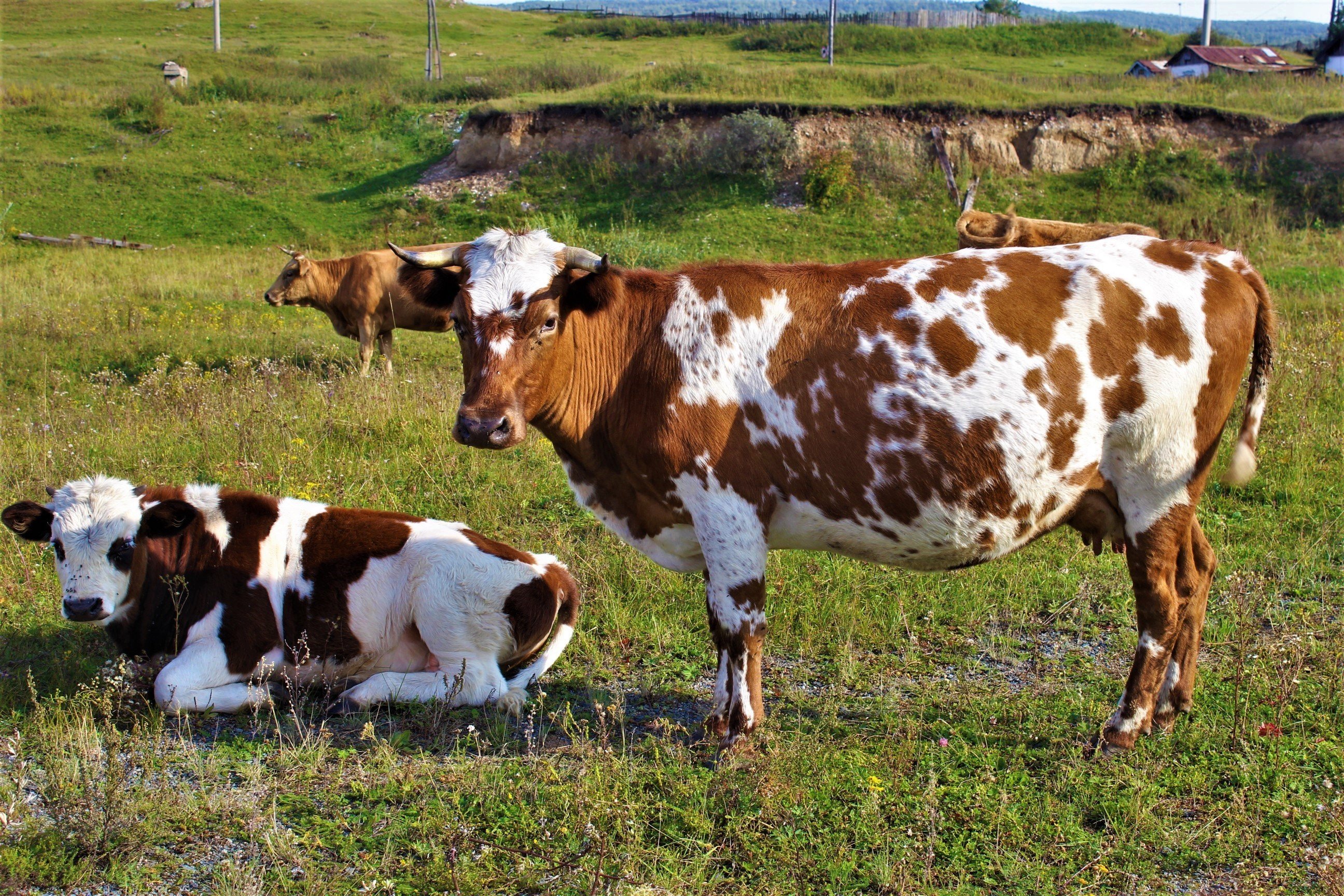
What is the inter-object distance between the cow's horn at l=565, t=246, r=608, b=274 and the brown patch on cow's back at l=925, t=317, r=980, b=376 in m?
1.60

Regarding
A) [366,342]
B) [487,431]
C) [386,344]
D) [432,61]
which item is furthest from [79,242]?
[432,61]

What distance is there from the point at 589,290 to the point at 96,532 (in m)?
2.87

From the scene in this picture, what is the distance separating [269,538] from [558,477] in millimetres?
3159

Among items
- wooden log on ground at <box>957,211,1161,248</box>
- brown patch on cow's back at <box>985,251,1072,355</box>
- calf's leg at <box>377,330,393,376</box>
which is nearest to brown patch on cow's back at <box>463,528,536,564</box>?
brown patch on cow's back at <box>985,251,1072,355</box>

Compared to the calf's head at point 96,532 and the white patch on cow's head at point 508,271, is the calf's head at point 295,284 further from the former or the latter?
the white patch on cow's head at point 508,271

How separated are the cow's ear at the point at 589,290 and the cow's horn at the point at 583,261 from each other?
0.03m

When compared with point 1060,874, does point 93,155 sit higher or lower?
higher

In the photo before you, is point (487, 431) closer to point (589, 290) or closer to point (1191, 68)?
point (589, 290)

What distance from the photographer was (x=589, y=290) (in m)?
5.00

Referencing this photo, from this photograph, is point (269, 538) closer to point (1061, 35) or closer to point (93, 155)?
point (93, 155)

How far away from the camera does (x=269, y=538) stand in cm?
568

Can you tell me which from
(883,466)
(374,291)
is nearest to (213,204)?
(374,291)

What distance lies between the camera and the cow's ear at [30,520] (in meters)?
5.12

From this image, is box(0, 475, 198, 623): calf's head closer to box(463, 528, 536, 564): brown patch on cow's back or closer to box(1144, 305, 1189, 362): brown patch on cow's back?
box(463, 528, 536, 564): brown patch on cow's back
